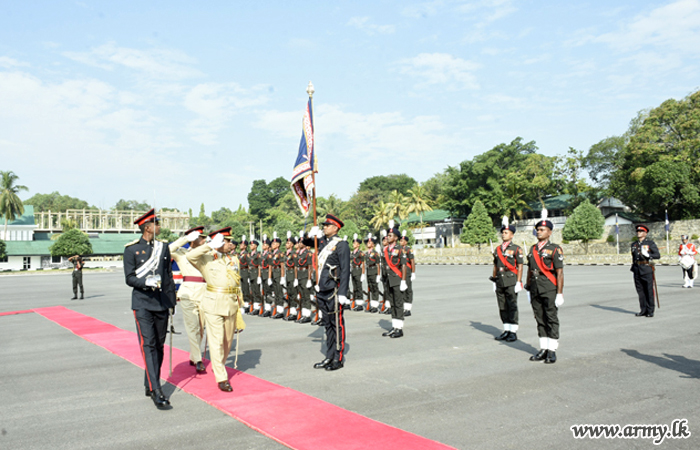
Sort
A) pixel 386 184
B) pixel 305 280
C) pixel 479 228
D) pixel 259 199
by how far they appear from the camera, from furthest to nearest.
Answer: pixel 259 199 < pixel 386 184 < pixel 479 228 < pixel 305 280

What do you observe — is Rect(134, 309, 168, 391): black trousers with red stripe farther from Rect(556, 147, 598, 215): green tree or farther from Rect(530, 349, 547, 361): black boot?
Rect(556, 147, 598, 215): green tree

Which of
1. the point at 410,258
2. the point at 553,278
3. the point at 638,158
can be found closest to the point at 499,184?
the point at 638,158

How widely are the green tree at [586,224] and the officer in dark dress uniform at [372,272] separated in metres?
38.3

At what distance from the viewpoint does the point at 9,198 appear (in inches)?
2734

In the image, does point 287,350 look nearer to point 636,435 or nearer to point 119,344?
point 119,344

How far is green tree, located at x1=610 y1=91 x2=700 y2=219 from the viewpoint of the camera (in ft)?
135

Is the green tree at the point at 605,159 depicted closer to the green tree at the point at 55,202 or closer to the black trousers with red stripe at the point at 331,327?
the black trousers with red stripe at the point at 331,327

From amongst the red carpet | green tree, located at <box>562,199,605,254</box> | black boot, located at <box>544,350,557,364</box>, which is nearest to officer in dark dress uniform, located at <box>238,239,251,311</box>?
the red carpet

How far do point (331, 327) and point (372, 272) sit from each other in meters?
6.95

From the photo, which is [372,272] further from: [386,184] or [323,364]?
[386,184]

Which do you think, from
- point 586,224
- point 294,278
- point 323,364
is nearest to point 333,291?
point 323,364

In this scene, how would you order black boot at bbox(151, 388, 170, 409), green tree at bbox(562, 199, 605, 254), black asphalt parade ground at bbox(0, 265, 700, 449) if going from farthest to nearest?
green tree at bbox(562, 199, 605, 254)
black boot at bbox(151, 388, 170, 409)
black asphalt parade ground at bbox(0, 265, 700, 449)

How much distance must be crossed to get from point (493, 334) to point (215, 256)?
5614mm

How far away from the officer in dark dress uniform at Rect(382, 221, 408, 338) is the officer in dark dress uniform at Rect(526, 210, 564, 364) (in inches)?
103
